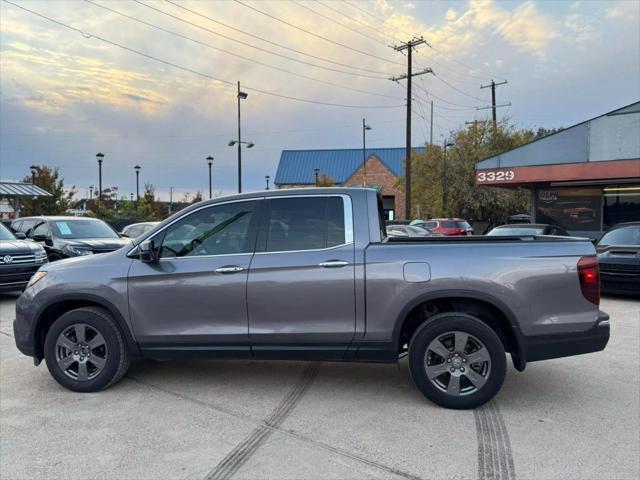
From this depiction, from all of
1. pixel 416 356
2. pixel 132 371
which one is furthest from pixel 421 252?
pixel 132 371

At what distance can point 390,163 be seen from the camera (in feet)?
200

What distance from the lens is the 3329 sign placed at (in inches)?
784


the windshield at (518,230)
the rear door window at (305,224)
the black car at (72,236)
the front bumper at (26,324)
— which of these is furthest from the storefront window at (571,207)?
the front bumper at (26,324)

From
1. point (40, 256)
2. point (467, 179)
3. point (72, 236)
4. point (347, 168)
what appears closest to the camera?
point (40, 256)

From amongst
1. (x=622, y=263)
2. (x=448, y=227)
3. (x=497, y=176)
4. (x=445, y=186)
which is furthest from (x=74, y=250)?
(x=445, y=186)

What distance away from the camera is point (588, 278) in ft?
13.0

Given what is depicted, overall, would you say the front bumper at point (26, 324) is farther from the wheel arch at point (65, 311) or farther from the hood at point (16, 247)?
the hood at point (16, 247)

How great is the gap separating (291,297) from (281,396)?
986 mm

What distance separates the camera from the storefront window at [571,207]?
1980 centimetres

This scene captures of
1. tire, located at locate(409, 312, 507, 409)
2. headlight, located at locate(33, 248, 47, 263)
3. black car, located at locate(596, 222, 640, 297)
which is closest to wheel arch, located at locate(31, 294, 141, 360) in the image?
tire, located at locate(409, 312, 507, 409)

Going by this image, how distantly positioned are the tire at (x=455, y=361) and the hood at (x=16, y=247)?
335 inches

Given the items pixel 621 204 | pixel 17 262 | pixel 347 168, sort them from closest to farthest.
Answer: pixel 17 262 < pixel 621 204 < pixel 347 168

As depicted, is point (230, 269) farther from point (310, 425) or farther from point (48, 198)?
point (48, 198)

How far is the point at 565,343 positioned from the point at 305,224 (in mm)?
2395
